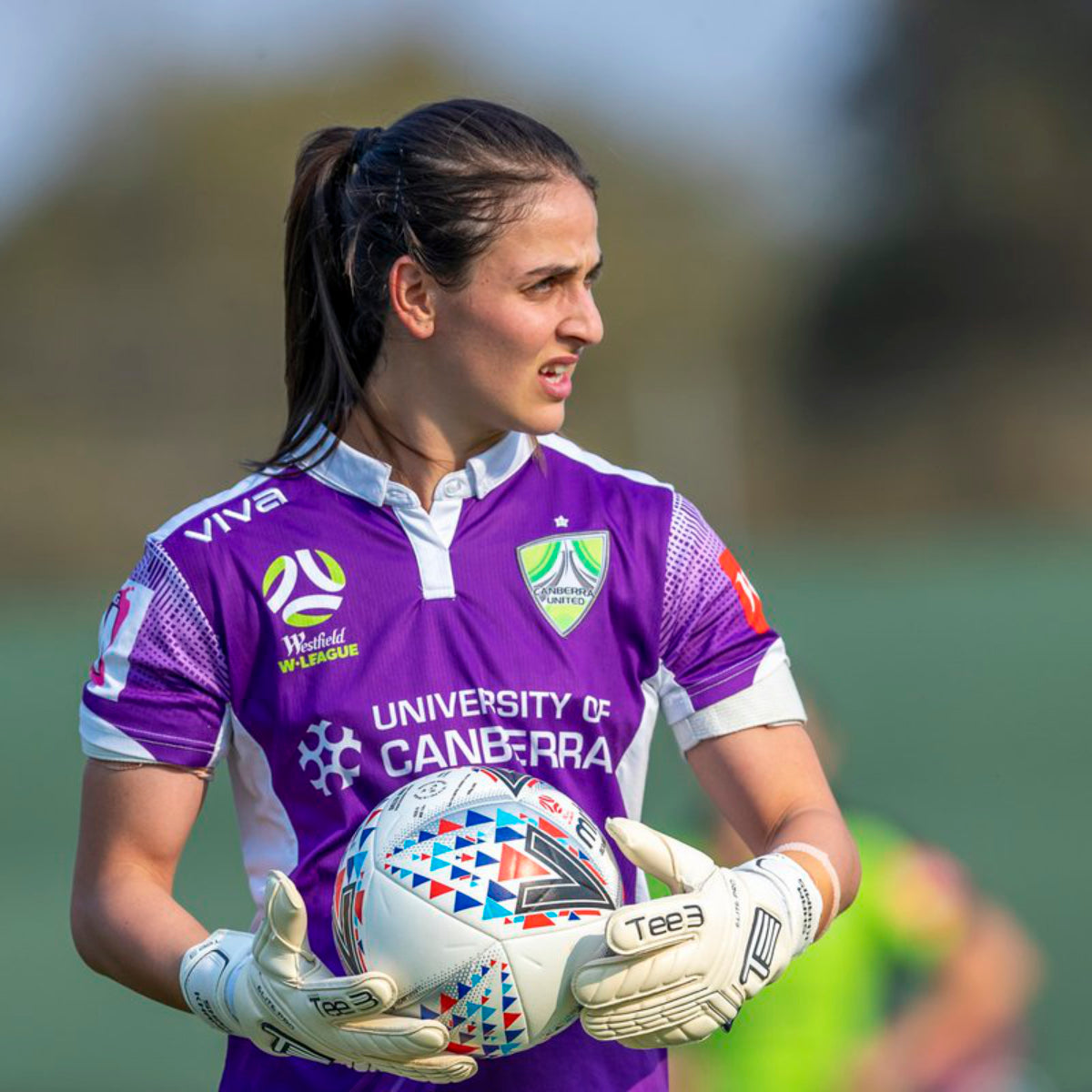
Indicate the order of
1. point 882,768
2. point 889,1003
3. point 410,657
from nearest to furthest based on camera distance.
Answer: point 410,657, point 889,1003, point 882,768

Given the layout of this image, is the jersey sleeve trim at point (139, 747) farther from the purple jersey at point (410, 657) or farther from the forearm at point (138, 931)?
the forearm at point (138, 931)

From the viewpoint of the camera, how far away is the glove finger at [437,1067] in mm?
2164

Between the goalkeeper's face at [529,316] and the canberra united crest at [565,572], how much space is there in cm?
16

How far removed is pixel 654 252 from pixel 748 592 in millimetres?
28174

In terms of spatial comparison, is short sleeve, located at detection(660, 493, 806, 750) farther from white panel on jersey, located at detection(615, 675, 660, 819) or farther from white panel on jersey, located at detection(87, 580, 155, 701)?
white panel on jersey, located at detection(87, 580, 155, 701)

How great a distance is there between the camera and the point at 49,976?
727cm

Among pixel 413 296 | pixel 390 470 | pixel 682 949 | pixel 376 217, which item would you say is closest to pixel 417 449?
pixel 390 470

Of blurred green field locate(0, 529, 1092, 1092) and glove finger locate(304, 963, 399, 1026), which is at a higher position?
glove finger locate(304, 963, 399, 1026)

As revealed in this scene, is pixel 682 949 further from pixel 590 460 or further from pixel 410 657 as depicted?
pixel 590 460

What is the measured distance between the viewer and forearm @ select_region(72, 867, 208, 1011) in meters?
2.37

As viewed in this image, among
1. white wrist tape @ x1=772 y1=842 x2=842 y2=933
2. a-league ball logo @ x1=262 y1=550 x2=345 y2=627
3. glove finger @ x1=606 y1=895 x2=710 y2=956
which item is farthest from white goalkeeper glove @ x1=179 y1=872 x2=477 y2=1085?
white wrist tape @ x1=772 y1=842 x2=842 y2=933

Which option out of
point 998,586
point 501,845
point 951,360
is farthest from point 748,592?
point 951,360

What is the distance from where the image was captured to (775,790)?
251 cm

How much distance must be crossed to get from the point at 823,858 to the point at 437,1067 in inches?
22.7
